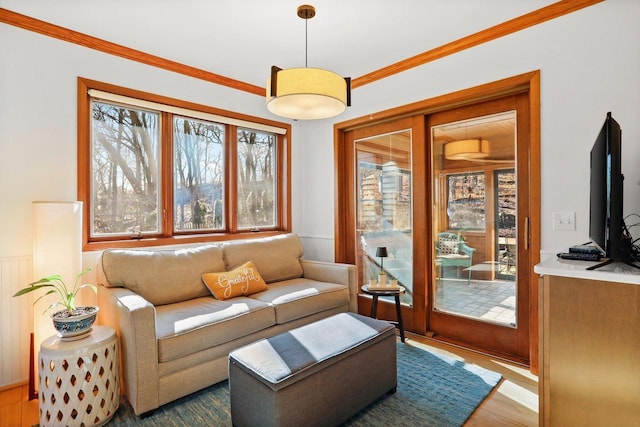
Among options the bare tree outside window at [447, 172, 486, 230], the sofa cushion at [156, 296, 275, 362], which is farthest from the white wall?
the sofa cushion at [156, 296, 275, 362]

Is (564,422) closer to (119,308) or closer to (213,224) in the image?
(119,308)

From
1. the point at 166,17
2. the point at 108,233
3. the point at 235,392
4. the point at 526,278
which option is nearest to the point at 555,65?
the point at 526,278

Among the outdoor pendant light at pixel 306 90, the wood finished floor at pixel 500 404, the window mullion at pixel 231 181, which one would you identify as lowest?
the wood finished floor at pixel 500 404

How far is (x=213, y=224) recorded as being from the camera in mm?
3629

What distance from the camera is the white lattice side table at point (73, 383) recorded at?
181cm

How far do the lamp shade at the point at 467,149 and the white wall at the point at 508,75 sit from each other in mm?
476

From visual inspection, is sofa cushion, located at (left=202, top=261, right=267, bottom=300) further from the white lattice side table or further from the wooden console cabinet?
the wooden console cabinet

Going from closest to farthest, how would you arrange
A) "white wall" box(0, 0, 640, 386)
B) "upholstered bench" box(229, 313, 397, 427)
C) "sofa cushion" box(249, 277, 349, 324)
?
"upholstered bench" box(229, 313, 397, 427)
"white wall" box(0, 0, 640, 386)
"sofa cushion" box(249, 277, 349, 324)

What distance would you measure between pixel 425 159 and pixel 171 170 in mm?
2423

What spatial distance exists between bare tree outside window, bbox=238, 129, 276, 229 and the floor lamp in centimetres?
175

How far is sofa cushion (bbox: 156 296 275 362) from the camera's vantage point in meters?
2.07

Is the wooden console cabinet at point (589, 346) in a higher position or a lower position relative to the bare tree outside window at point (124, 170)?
lower

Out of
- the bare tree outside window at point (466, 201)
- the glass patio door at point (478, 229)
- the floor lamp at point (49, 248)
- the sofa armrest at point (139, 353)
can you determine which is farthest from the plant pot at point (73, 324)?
the bare tree outside window at point (466, 201)

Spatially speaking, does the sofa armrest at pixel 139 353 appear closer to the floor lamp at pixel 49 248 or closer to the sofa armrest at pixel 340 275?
the floor lamp at pixel 49 248
